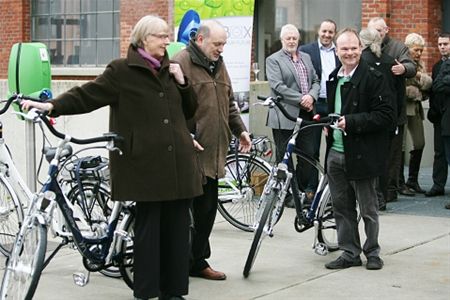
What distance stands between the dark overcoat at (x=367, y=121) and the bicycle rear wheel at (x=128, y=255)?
191 centimetres

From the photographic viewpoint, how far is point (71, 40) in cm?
1841

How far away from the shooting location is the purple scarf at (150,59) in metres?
6.20

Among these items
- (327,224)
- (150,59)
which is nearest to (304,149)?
(327,224)

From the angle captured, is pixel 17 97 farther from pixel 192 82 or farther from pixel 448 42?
pixel 448 42

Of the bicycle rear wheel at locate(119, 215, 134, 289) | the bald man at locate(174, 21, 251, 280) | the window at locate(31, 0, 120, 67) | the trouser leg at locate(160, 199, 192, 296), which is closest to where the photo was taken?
the trouser leg at locate(160, 199, 192, 296)

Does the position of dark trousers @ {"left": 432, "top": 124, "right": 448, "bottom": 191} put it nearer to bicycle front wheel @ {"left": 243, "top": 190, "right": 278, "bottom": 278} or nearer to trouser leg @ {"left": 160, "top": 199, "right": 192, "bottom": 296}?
bicycle front wheel @ {"left": 243, "top": 190, "right": 278, "bottom": 278}

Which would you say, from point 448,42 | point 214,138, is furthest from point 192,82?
point 448,42

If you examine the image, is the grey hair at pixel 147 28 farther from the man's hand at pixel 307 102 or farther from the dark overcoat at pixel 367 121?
the man's hand at pixel 307 102

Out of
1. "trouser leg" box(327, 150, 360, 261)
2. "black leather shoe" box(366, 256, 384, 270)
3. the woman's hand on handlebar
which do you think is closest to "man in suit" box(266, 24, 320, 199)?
"trouser leg" box(327, 150, 360, 261)

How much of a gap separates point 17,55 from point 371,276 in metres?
4.72

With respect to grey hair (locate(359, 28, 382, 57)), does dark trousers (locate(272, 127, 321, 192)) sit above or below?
below

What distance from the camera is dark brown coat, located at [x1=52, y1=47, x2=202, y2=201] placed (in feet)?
20.1

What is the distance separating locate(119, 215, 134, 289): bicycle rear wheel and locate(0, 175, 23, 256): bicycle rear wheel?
152cm

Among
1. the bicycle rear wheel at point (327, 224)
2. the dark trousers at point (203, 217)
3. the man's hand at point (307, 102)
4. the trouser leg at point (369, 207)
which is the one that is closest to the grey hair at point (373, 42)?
the man's hand at point (307, 102)
